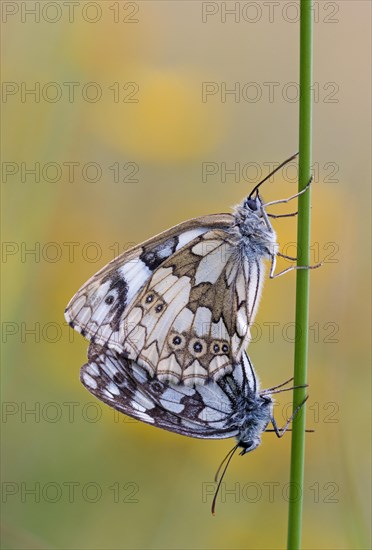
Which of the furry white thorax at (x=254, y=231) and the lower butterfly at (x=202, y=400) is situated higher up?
the furry white thorax at (x=254, y=231)

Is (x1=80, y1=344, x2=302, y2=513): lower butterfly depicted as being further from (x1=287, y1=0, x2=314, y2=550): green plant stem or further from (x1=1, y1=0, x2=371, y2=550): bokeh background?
(x1=287, y1=0, x2=314, y2=550): green plant stem

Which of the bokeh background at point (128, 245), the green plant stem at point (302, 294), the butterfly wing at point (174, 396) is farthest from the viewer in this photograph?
the bokeh background at point (128, 245)

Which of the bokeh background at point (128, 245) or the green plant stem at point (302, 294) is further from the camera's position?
the bokeh background at point (128, 245)

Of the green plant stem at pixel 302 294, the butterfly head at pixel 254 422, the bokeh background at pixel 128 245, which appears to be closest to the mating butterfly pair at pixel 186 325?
the butterfly head at pixel 254 422

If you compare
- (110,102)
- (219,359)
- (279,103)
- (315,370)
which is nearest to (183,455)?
(315,370)

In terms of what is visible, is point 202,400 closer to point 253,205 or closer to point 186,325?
point 186,325

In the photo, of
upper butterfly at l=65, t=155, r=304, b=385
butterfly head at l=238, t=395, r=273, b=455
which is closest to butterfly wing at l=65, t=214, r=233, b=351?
upper butterfly at l=65, t=155, r=304, b=385

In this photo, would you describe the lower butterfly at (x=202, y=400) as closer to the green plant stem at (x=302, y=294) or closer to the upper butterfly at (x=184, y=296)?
the upper butterfly at (x=184, y=296)
